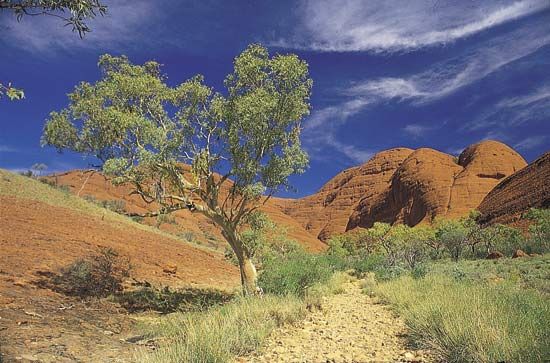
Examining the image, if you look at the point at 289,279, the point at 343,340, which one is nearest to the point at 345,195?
the point at 289,279

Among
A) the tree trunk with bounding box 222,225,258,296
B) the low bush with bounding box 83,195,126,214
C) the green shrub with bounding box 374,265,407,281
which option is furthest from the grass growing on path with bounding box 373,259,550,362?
the low bush with bounding box 83,195,126,214

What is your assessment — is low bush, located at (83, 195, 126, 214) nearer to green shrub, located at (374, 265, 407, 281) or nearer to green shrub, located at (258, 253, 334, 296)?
green shrub, located at (374, 265, 407, 281)

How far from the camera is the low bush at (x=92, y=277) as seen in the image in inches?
490

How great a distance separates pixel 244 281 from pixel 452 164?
343 feet

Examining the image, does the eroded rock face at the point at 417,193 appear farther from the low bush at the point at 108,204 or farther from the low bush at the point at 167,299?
the low bush at the point at 167,299

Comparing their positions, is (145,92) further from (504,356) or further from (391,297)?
(504,356)

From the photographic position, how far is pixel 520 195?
6531 centimetres

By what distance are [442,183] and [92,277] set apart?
306ft

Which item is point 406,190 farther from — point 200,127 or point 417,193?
point 200,127

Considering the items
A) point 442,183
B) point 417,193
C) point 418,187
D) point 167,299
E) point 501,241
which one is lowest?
point 167,299

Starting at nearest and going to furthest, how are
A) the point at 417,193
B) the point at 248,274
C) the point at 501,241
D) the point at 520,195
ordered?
the point at 248,274
the point at 501,241
the point at 520,195
the point at 417,193

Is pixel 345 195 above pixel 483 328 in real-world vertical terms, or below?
above

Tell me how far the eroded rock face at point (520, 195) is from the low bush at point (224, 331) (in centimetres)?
5841

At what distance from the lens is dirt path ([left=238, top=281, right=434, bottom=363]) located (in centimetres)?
649
